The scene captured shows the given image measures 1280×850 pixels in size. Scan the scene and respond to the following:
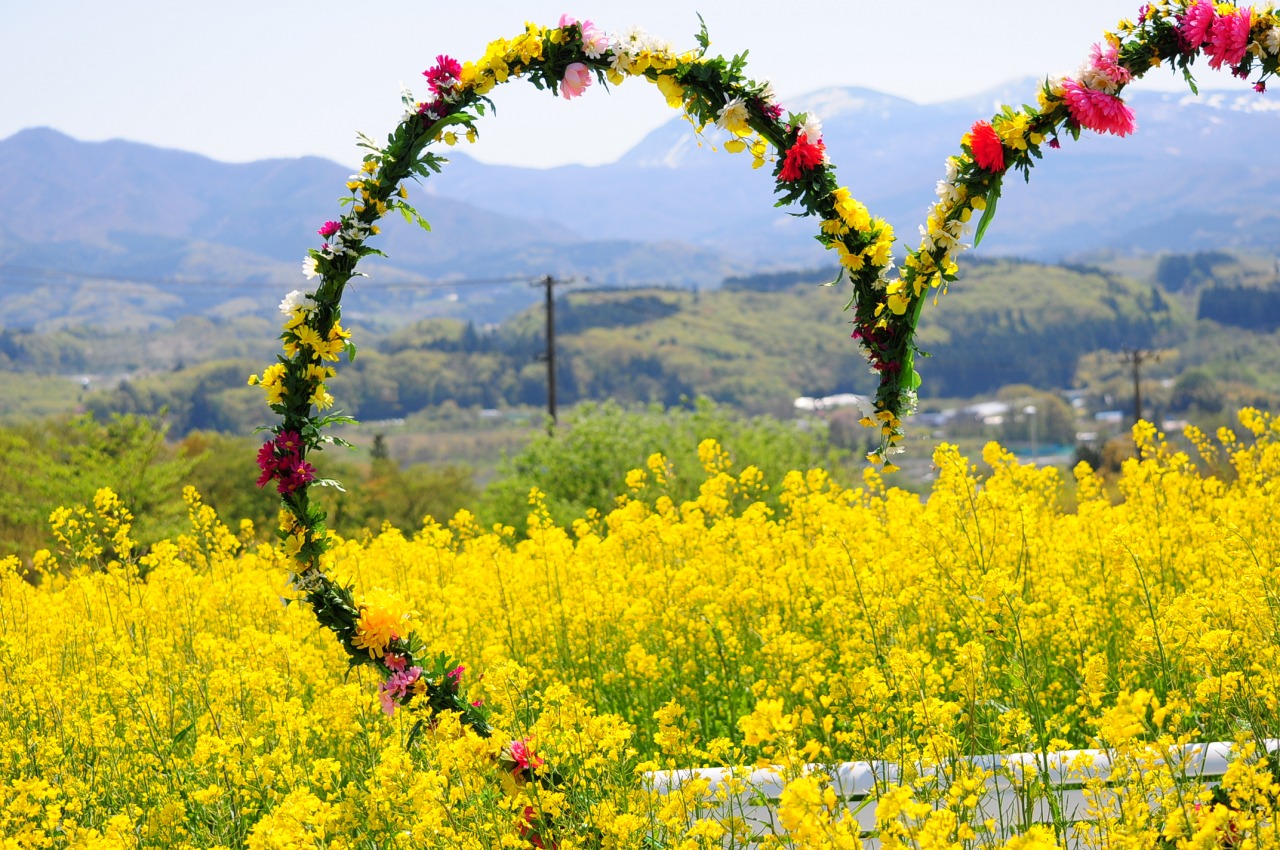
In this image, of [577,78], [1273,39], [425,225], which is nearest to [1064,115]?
[1273,39]

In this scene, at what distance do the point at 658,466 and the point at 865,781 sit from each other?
509 centimetres

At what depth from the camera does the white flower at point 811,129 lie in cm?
444

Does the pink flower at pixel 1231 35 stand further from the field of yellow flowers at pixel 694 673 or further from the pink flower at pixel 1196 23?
the field of yellow flowers at pixel 694 673

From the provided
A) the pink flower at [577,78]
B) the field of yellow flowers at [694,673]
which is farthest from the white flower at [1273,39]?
the pink flower at [577,78]

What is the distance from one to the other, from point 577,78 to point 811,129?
0.89 meters

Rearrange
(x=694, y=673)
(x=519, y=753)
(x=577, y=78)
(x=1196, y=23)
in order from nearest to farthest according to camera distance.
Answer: (x=519, y=753)
(x=1196, y=23)
(x=577, y=78)
(x=694, y=673)

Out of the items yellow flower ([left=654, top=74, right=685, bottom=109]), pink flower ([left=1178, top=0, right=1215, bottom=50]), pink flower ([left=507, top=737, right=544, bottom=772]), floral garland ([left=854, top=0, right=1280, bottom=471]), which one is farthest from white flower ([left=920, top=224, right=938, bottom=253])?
pink flower ([left=507, top=737, right=544, bottom=772])

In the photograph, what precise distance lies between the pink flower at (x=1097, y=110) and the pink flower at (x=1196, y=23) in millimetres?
340

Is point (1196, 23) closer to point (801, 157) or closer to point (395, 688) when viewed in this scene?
point (801, 157)

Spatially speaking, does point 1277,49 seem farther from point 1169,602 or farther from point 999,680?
point 999,680

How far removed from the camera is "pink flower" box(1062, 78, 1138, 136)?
425cm

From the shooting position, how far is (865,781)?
372 centimetres

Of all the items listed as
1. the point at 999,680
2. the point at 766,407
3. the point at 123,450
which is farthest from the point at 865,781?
the point at 766,407

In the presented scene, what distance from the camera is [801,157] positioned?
4.43m
